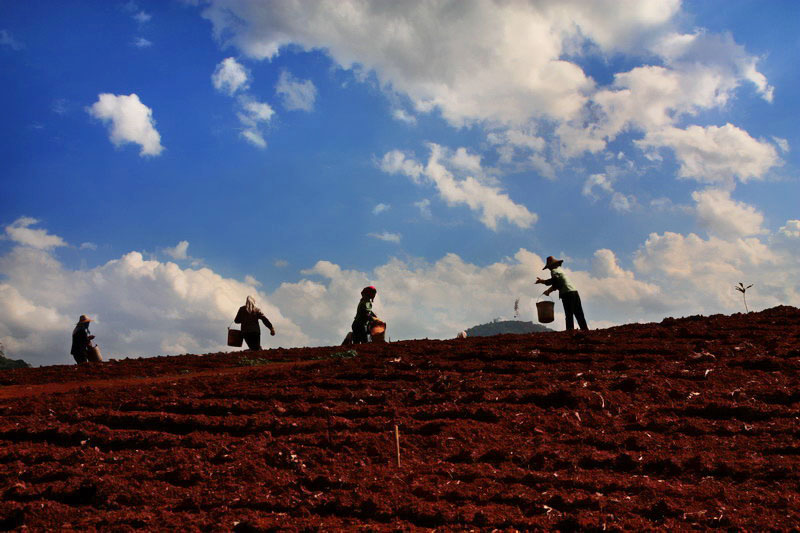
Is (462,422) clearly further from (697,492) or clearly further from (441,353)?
(441,353)

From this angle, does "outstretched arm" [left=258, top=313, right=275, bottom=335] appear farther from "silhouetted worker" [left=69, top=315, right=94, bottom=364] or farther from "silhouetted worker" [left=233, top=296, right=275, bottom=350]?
"silhouetted worker" [left=69, top=315, right=94, bottom=364]

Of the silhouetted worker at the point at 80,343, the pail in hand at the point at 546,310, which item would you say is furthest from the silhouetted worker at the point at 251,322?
the pail in hand at the point at 546,310

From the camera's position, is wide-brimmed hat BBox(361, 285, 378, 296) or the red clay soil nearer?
the red clay soil

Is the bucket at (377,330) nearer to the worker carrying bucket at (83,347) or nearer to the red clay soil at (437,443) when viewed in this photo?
the red clay soil at (437,443)

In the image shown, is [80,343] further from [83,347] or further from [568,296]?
[568,296]

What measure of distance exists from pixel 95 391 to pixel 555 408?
22.7 feet

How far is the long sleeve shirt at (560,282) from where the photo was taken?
44.4ft

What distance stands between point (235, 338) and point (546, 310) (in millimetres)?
7605

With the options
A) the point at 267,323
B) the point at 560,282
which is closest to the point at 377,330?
the point at 267,323

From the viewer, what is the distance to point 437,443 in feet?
19.2

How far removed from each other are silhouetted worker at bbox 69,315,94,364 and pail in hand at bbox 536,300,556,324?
11.3m

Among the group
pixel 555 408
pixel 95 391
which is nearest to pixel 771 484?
pixel 555 408

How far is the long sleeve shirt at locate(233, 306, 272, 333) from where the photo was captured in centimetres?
1486

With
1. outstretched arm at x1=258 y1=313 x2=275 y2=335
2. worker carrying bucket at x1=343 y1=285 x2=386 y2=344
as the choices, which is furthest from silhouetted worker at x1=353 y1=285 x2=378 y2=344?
outstretched arm at x1=258 y1=313 x2=275 y2=335
